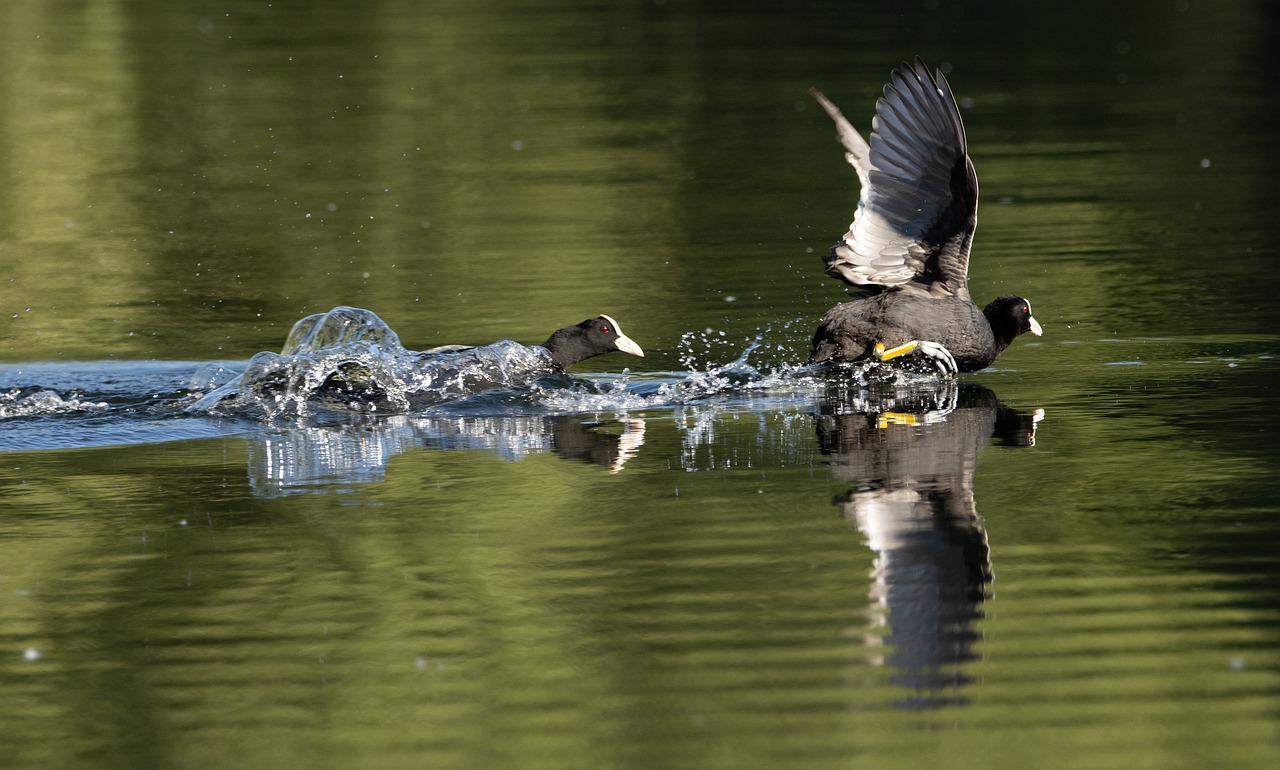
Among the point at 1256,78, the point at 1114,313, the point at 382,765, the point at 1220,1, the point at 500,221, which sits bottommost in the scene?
the point at 382,765

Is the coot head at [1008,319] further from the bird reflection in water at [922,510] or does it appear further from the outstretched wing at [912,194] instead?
the bird reflection in water at [922,510]

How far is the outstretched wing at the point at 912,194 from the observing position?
7.93 meters

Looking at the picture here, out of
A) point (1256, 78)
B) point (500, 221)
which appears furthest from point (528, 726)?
point (1256, 78)

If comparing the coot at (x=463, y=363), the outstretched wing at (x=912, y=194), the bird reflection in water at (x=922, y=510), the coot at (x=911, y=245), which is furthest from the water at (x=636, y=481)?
the outstretched wing at (x=912, y=194)

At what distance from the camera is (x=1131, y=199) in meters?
13.0

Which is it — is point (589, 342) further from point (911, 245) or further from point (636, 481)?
A: point (636, 481)

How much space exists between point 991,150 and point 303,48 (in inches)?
457

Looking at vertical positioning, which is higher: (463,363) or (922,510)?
(463,363)

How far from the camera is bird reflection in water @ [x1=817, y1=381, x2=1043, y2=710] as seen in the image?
4.39m

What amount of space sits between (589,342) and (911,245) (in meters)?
1.52

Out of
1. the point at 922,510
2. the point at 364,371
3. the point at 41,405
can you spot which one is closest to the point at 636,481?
the point at 922,510

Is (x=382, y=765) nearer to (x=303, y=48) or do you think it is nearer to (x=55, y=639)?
(x=55, y=639)

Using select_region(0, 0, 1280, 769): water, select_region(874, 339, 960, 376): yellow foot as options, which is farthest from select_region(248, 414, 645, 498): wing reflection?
select_region(874, 339, 960, 376): yellow foot

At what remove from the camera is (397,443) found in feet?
23.1
